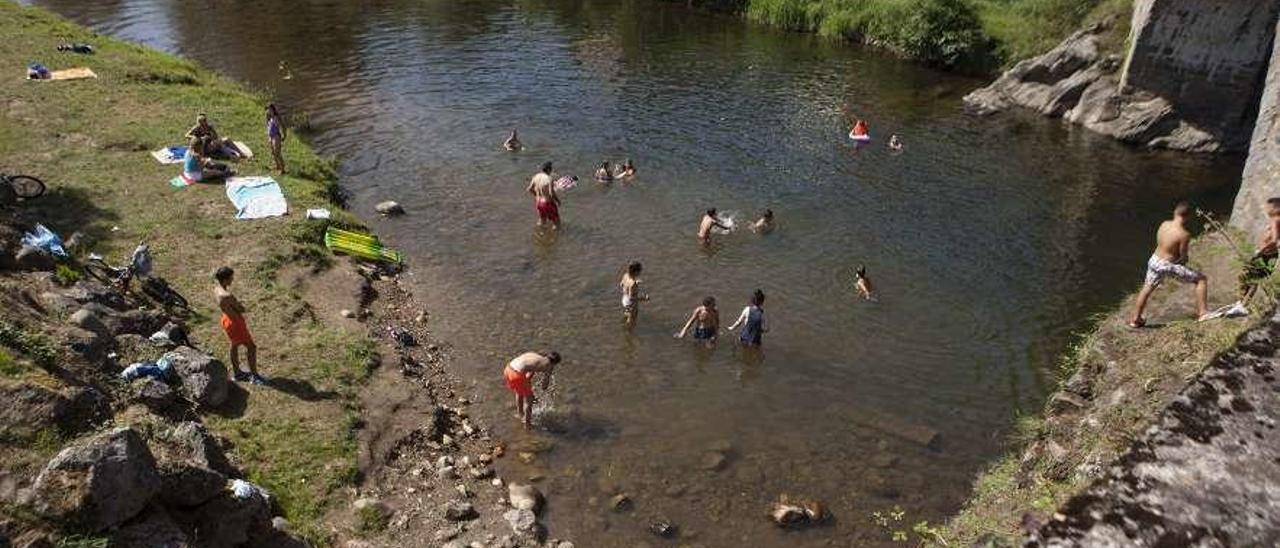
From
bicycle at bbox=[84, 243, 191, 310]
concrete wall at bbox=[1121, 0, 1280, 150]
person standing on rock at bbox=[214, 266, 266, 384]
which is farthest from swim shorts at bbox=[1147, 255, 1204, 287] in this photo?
concrete wall at bbox=[1121, 0, 1280, 150]

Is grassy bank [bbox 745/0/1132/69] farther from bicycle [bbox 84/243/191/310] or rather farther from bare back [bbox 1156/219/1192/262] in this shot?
bicycle [bbox 84/243/191/310]

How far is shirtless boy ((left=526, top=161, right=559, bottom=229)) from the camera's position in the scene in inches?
933

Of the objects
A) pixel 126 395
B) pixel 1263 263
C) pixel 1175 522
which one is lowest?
pixel 126 395

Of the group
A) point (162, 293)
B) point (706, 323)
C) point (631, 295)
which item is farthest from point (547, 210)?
point (162, 293)

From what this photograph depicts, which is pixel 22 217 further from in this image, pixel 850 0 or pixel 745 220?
pixel 850 0

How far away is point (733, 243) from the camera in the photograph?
2392cm

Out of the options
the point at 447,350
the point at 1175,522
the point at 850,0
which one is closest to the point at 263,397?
the point at 447,350

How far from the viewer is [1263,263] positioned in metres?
14.0

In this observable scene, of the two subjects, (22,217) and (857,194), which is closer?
(22,217)

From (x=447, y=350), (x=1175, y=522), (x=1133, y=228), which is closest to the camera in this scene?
(x=1175, y=522)

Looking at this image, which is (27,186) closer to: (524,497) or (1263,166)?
(524,497)

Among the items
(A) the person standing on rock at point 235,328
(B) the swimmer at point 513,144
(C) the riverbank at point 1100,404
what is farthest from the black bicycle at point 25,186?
(C) the riverbank at point 1100,404

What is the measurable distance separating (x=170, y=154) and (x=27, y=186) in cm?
440

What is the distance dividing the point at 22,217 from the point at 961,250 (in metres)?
24.2
